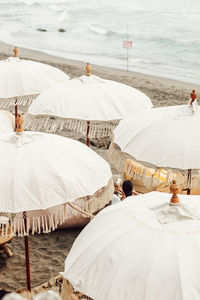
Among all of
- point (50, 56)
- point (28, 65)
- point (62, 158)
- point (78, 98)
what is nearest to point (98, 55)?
point (50, 56)

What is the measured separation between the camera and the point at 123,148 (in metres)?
5.15

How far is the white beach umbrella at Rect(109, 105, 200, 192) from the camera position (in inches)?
189

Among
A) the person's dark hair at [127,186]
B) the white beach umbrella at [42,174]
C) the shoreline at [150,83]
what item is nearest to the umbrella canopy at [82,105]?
the person's dark hair at [127,186]

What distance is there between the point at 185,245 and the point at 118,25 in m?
42.1

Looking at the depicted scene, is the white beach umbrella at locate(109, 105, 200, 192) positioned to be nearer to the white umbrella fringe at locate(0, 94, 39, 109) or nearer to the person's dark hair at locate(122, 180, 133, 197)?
the person's dark hair at locate(122, 180, 133, 197)

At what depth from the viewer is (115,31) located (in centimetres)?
3934

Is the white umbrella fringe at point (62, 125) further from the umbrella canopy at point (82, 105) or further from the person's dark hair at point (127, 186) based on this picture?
the person's dark hair at point (127, 186)

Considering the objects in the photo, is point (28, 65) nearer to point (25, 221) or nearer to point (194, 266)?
point (25, 221)

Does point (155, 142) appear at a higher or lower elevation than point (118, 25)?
lower

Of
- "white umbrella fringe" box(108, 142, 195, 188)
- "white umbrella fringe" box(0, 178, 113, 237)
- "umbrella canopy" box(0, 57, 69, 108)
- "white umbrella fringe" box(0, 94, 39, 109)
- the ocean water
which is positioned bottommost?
"white umbrella fringe" box(0, 178, 113, 237)

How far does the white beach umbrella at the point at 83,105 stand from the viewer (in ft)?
20.7

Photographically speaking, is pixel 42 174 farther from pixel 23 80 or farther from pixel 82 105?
pixel 23 80

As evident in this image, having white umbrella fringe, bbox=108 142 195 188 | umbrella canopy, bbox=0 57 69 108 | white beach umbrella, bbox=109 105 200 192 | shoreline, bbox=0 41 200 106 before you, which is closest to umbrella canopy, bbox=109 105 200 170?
white beach umbrella, bbox=109 105 200 192

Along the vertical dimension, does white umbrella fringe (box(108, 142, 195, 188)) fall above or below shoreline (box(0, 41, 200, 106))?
below
